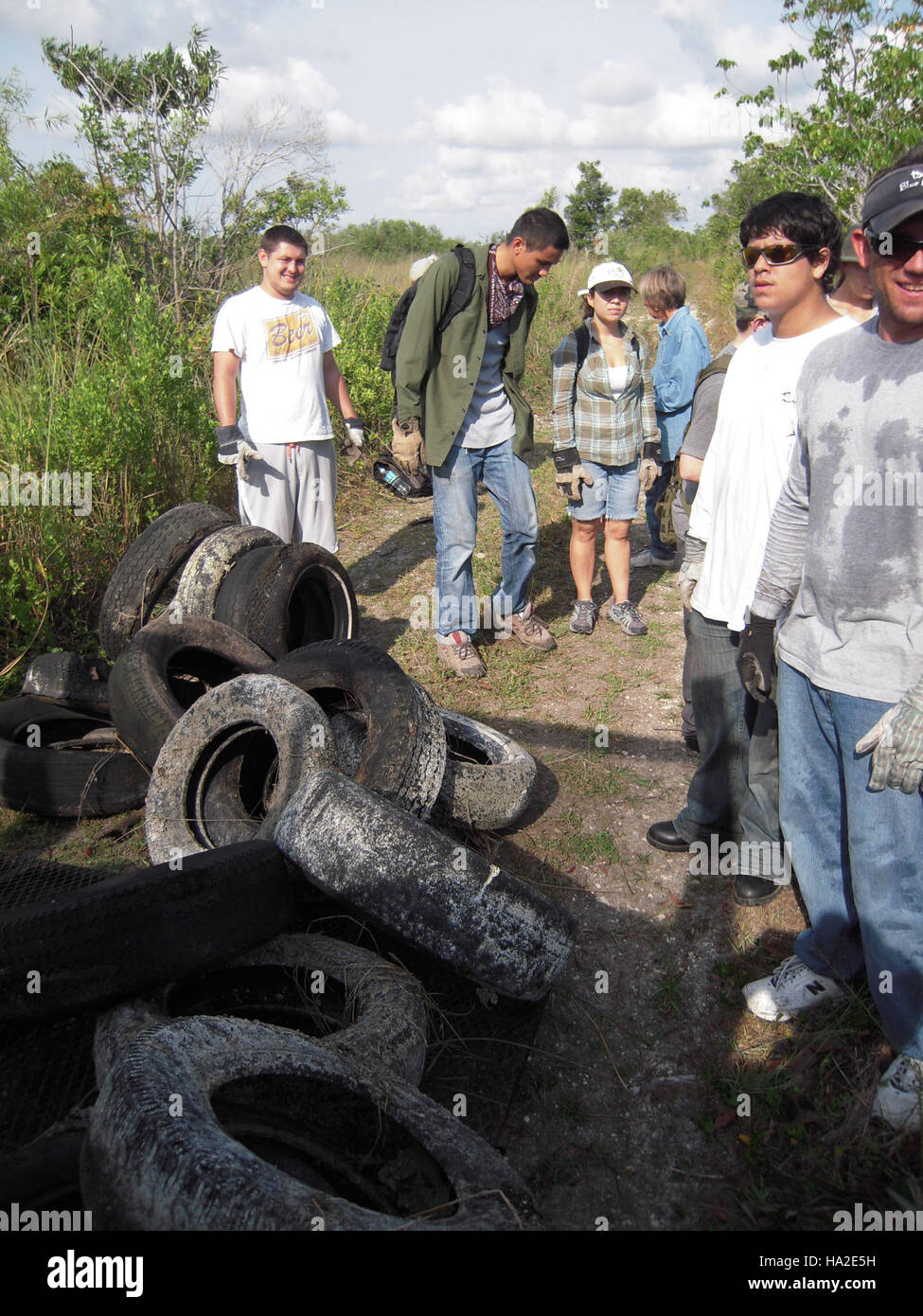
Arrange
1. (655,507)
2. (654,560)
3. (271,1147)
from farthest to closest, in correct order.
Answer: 1. (654,560)
2. (655,507)
3. (271,1147)

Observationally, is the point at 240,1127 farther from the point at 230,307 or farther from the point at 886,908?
the point at 230,307

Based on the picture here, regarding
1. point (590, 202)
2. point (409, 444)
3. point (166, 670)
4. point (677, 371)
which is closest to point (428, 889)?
point (166, 670)

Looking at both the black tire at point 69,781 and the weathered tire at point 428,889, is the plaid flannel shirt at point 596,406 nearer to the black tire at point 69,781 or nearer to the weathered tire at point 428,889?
the black tire at point 69,781

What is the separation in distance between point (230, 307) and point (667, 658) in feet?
10.8

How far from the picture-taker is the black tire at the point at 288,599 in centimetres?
427

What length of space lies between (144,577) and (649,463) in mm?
3069

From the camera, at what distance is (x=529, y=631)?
546cm

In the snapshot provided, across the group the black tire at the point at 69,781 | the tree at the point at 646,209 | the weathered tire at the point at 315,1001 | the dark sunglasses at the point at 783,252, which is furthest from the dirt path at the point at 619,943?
the tree at the point at 646,209

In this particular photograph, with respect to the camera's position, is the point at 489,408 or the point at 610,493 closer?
the point at 489,408

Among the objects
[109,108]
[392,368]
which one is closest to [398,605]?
[392,368]

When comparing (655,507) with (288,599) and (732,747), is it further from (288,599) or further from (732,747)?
(732,747)

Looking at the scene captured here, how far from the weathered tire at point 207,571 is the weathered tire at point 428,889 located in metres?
2.13

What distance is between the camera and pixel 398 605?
248 inches

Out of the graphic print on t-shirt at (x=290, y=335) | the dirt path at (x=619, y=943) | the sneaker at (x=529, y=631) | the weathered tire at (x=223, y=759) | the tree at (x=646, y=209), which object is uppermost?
the tree at (x=646, y=209)
